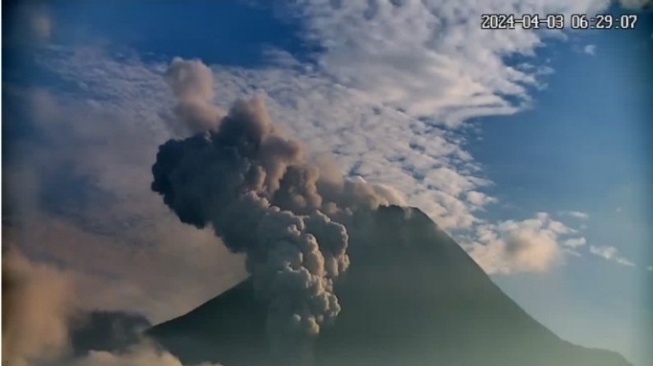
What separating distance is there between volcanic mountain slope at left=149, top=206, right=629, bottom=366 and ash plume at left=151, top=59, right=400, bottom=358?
0.20 feet

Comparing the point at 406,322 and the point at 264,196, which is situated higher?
the point at 264,196

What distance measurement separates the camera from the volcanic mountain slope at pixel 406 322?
2705mm

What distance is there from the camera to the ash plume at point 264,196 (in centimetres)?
273

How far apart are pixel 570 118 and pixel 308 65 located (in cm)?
95

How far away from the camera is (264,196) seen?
276 centimetres

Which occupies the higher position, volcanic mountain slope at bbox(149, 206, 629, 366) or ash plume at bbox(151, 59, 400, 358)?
ash plume at bbox(151, 59, 400, 358)

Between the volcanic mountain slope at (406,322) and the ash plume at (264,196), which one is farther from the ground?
the ash plume at (264,196)

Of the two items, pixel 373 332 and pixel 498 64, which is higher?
pixel 498 64

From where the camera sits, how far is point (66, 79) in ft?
9.12

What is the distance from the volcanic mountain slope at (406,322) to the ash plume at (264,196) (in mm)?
61

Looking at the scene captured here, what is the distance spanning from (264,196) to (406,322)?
0.67 meters

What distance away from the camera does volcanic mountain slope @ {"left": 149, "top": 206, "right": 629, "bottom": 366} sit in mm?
2705

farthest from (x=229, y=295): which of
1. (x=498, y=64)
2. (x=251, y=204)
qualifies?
(x=498, y=64)

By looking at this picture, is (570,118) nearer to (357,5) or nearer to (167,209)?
(357,5)
